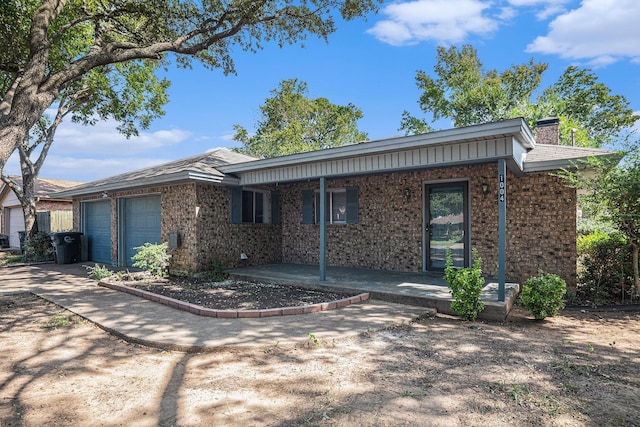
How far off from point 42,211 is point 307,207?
14969 millimetres

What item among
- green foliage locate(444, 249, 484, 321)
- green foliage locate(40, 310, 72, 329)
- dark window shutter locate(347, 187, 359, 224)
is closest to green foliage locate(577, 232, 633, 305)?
green foliage locate(444, 249, 484, 321)

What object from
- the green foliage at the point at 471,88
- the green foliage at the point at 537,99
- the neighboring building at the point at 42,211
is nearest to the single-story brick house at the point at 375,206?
the neighboring building at the point at 42,211

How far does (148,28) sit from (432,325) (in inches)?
363

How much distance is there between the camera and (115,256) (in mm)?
11000

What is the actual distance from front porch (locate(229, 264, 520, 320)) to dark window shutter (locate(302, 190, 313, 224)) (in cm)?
137

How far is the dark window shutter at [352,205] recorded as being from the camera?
30.6ft

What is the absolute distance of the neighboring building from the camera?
1602 cm

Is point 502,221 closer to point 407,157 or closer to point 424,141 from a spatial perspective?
point 424,141

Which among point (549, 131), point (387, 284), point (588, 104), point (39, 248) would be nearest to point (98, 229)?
point (39, 248)

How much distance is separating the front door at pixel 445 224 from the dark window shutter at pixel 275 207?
448cm

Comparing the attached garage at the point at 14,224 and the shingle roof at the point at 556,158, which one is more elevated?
the shingle roof at the point at 556,158

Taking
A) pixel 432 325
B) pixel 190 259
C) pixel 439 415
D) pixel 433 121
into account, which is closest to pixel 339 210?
pixel 190 259

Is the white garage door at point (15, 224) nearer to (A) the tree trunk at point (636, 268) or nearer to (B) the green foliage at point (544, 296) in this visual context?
(B) the green foliage at point (544, 296)

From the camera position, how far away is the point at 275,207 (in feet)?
35.2
